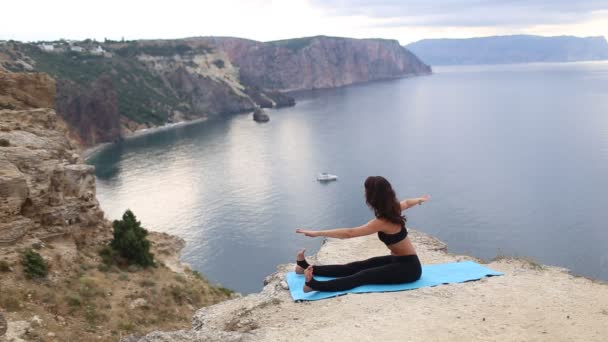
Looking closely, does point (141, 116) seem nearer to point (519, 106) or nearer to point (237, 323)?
point (519, 106)

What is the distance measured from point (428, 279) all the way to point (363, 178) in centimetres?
5488

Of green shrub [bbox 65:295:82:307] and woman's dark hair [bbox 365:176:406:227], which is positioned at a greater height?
woman's dark hair [bbox 365:176:406:227]

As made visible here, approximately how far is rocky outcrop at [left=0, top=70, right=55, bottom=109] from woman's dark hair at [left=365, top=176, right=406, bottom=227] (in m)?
18.6

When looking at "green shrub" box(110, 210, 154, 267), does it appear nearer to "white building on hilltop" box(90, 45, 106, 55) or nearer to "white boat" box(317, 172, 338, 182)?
"white boat" box(317, 172, 338, 182)

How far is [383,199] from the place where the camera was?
943 centimetres

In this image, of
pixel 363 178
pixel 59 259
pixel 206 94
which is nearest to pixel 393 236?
pixel 59 259

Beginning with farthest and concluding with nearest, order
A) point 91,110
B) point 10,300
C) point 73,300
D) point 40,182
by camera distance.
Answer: point 91,110 < point 40,182 < point 73,300 < point 10,300

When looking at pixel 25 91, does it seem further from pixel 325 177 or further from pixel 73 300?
pixel 325 177

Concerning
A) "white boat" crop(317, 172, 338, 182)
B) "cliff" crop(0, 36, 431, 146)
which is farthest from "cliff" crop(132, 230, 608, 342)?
"cliff" crop(0, 36, 431, 146)

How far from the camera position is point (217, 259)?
42.2m

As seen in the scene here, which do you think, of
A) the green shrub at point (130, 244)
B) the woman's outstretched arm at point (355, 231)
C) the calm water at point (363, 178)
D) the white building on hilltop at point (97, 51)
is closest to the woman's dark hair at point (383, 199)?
the woman's outstretched arm at point (355, 231)

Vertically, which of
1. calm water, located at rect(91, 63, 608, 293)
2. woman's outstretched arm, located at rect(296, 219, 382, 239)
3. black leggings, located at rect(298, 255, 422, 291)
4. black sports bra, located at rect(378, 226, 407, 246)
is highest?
woman's outstretched arm, located at rect(296, 219, 382, 239)

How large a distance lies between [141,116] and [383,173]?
70.1m

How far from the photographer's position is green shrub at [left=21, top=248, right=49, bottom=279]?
16.2m
